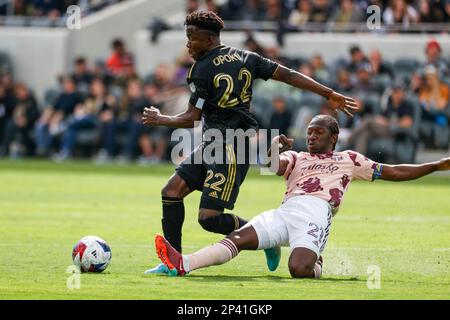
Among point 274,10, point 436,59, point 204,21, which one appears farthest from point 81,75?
point 204,21

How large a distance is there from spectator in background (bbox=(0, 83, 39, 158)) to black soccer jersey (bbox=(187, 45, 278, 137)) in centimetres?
1965

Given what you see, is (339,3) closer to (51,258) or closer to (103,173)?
(103,173)

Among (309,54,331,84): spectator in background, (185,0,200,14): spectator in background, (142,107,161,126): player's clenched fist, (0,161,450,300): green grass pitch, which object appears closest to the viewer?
(0,161,450,300): green grass pitch

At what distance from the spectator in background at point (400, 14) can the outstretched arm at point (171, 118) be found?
16.5m

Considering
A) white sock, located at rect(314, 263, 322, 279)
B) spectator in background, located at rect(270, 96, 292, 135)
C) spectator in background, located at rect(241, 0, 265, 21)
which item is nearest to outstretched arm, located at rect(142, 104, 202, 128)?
white sock, located at rect(314, 263, 322, 279)

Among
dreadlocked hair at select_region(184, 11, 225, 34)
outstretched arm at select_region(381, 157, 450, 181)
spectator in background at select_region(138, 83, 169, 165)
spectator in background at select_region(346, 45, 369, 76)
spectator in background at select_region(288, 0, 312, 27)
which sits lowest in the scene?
spectator in background at select_region(138, 83, 169, 165)

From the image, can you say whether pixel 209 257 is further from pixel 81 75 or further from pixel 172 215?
pixel 81 75

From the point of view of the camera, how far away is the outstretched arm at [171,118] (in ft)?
34.5

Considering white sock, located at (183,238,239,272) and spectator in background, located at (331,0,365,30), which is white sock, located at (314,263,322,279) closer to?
white sock, located at (183,238,239,272)

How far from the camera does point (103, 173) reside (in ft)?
81.6

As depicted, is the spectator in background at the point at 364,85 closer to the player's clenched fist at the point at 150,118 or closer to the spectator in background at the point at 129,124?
the spectator in background at the point at 129,124

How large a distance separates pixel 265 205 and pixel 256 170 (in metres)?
8.23

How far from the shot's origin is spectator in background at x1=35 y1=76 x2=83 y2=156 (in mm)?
29438
